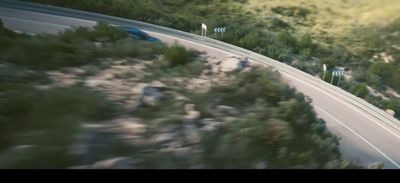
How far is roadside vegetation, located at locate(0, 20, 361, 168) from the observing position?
189cm

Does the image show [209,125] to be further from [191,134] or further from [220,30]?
[220,30]

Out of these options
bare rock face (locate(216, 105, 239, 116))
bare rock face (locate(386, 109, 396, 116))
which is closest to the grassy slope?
bare rock face (locate(386, 109, 396, 116))

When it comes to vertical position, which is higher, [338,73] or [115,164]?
[338,73]

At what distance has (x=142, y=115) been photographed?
2.16m

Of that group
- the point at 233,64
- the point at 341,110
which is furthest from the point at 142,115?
the point at 341,110

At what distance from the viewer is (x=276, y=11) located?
2730 mm

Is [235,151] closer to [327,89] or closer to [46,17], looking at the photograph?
[327,89]

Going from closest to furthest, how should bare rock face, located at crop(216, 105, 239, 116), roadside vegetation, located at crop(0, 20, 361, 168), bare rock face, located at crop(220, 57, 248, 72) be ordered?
roadside vegetation, located at crop(0, 20, 361, 168), bare rock face, located at crop(216, 105, 239, 116), bare rock face, located at crop(220, 57, 248, 72)

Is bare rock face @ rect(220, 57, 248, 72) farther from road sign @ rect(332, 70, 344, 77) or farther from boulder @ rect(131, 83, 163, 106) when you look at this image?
road sign @ rect(332, 70, 344, 77)

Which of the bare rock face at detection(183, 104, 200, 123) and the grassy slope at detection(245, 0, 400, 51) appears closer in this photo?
the bare rock face at detection(183, 104, 200, 123)

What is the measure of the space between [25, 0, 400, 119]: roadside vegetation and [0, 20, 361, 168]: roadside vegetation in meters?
0.25

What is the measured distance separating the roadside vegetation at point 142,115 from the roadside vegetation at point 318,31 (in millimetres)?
247

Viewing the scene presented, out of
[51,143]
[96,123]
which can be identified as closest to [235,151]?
[96,123]

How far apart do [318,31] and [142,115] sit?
4.66 ft
